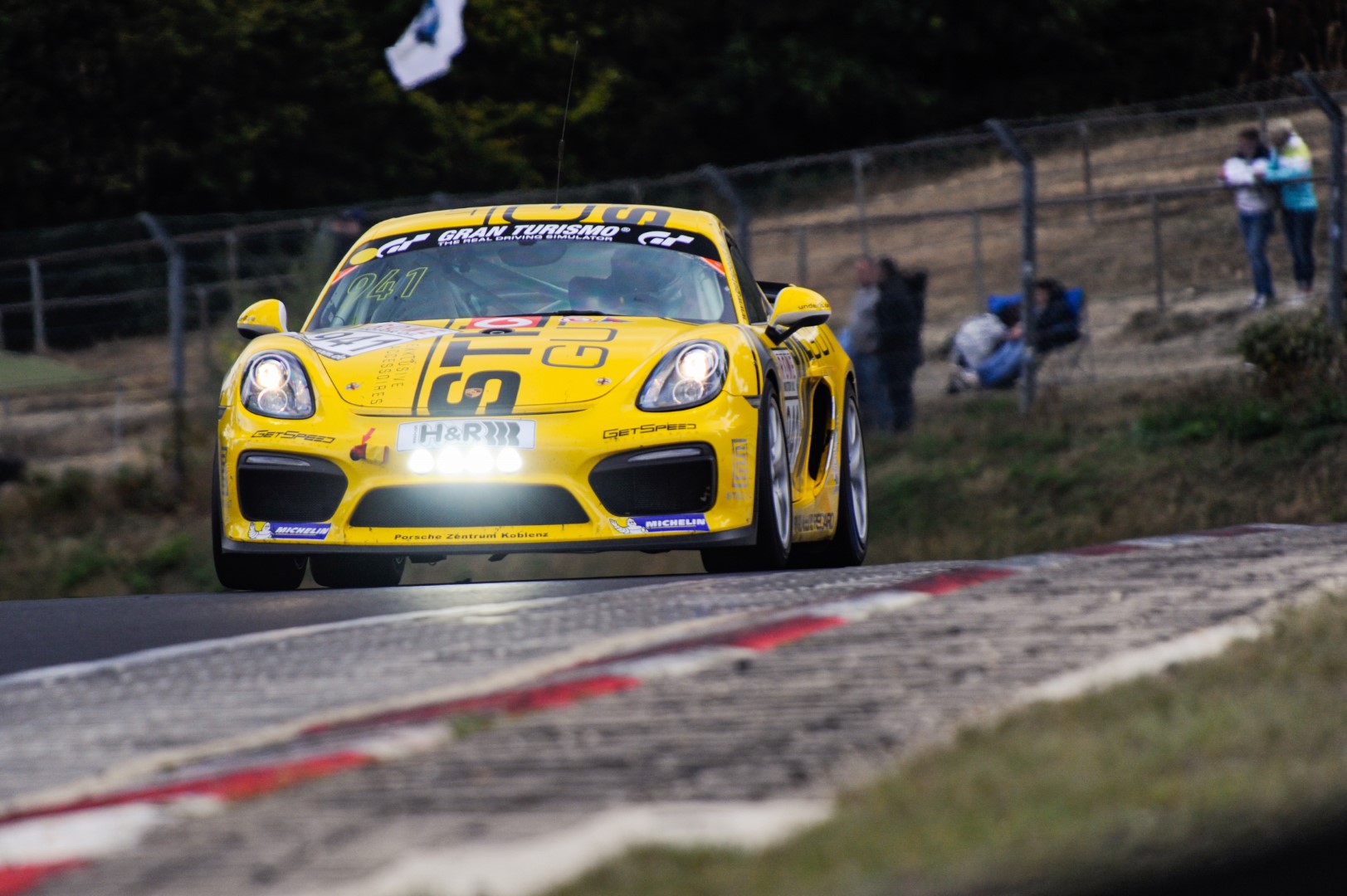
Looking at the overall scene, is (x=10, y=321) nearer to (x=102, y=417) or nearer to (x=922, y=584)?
(x=102, y=417)

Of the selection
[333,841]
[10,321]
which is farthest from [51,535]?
[333,841]

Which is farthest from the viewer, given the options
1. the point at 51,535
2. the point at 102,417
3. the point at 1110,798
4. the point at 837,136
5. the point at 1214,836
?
the point at 837,136

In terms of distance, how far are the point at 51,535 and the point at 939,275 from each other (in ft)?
30.9

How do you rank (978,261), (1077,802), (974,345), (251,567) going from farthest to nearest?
(978,261), (974,345), (251,567), (1077,802)

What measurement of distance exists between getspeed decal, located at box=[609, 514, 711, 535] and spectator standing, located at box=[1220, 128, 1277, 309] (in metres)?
9.00

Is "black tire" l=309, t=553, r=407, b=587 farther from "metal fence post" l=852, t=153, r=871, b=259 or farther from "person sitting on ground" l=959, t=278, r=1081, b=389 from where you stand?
"person sitting on ground" l=959, t=278, r=1081, b=389

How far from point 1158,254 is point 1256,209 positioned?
2414 mm

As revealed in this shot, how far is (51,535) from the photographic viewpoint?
15047mm

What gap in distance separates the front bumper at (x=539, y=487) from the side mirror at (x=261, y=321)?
68cm

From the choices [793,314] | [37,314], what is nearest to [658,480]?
[793,314]

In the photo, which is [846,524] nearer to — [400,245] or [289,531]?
[400,245]

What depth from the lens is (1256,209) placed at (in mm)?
15422

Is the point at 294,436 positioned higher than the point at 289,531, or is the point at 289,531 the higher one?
the point at 294,436

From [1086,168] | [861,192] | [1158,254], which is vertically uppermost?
[1086,168]
